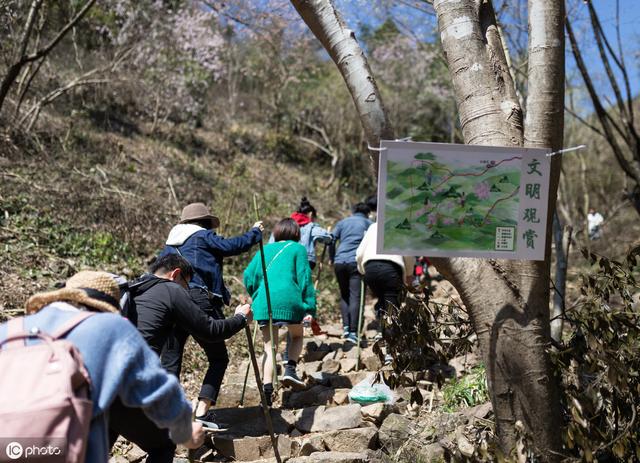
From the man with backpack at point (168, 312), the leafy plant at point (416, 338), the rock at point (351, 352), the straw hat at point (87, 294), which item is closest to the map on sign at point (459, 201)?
the leafy plant at point (416, 338)

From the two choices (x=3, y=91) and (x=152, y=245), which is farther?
(x=152, y=245)

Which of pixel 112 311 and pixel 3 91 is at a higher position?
pixel 3 91

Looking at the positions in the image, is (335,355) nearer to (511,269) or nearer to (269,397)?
(269,397)

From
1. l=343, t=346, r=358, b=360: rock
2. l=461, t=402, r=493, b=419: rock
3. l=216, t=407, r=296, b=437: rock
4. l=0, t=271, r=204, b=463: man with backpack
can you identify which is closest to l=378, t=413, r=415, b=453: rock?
l=461, t=402, r=493, b=419: rock

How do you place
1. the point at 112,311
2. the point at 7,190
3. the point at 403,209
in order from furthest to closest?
1. the point at 7,190
2. the point at 403,209
3. the point at 112,311

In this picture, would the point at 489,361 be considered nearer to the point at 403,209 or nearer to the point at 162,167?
the point at 403,209

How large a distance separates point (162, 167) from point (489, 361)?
12.1 m

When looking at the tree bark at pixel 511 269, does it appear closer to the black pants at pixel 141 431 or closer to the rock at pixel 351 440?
the rock at pixel 351 440

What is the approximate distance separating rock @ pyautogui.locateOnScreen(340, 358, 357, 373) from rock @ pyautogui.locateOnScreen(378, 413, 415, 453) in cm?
176

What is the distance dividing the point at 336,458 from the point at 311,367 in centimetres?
252

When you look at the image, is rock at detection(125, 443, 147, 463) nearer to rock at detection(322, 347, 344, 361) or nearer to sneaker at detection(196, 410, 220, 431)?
sneaker at detection(196, 410, 220, 431)

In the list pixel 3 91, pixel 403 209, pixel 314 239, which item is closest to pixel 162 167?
pixel 3 91

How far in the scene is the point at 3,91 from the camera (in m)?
9.09

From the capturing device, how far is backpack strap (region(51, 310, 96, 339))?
8.25 feet
